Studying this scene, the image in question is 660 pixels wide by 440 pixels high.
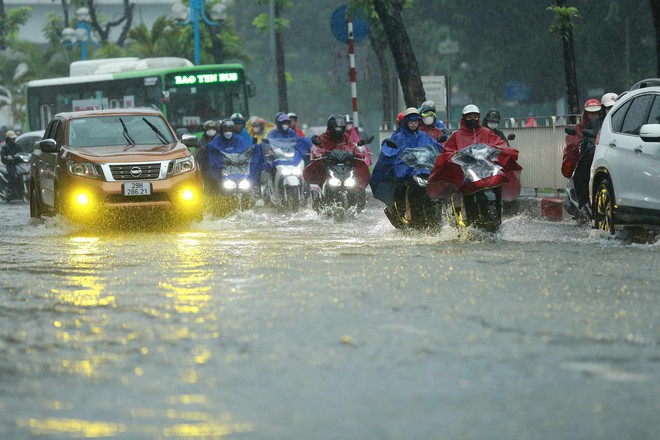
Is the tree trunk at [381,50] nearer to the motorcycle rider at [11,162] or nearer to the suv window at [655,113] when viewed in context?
the motorcycle rider at [11,162]

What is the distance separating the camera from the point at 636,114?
1462cm

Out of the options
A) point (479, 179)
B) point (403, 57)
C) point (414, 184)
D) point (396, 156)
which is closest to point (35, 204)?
point (396, 156)

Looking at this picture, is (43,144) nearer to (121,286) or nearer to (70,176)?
(70,176)

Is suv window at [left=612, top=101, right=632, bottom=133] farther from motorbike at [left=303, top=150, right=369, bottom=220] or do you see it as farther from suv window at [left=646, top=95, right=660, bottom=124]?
motorbike at [left=303, top=150, right=369, bottom=220]

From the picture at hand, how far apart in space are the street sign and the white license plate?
10.1 meters

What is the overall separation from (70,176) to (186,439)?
13.2m

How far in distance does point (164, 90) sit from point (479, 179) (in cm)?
2033

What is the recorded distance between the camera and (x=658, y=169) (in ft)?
44.6

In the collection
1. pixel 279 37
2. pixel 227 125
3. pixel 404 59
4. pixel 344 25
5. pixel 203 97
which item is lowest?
pixel 227 125

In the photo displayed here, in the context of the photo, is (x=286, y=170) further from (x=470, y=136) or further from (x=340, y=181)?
(x=470, y=136)

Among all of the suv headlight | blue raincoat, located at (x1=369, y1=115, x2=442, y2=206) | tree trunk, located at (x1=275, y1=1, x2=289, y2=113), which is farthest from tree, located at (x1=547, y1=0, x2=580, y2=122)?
tree trunk, located at (x1=275, y1=1, x2=289, y2=113)

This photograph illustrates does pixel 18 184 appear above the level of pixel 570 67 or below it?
below

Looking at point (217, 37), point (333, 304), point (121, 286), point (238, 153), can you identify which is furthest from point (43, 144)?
point (217, 37)

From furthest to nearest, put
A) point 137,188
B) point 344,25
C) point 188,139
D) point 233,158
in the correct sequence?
1. point 344,25
2. point 233,158
3. point 188,139
4. point 137,188
